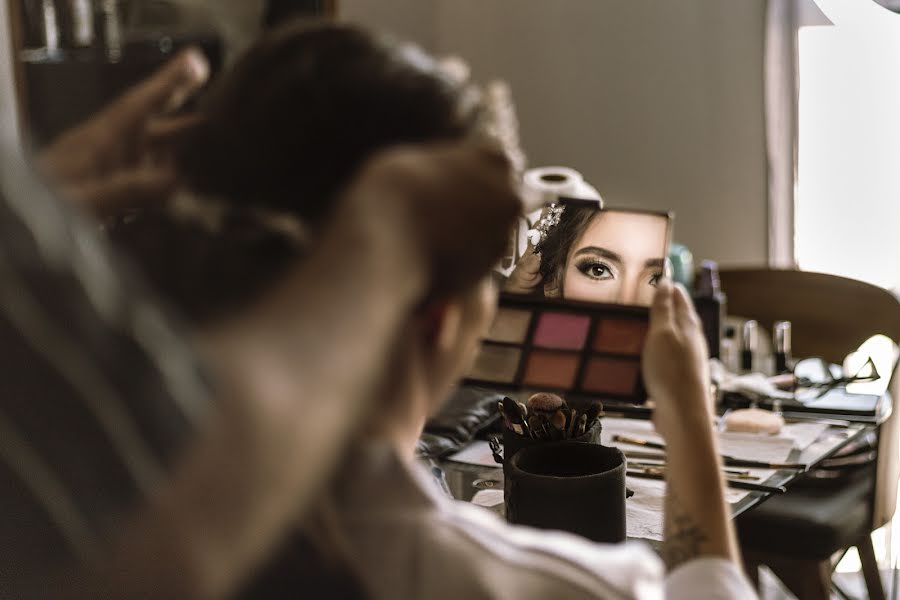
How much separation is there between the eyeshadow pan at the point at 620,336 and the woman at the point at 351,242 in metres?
0.44

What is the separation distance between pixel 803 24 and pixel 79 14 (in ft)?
5.68

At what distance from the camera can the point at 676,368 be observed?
0.72 m

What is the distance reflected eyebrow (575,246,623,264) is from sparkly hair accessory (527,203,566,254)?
1.4 inches

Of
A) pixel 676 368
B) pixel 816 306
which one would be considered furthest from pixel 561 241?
pixel 816 306

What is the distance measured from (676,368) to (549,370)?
35cm

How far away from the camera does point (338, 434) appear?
0.35 metres

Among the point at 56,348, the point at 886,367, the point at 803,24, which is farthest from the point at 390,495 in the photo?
the point at 803,24

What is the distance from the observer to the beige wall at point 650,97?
297cm

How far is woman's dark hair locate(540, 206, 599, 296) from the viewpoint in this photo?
104cm

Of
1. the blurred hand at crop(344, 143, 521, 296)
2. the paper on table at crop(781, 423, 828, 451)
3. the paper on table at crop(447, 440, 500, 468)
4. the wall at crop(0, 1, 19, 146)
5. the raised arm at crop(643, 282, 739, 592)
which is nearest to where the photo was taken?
the blurred hand at crop(344, 143, 521, 296)

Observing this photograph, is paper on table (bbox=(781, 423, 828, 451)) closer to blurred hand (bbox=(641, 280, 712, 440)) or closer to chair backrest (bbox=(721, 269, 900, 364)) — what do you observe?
chair backrest (bbox=(721, 269, 900, 364))

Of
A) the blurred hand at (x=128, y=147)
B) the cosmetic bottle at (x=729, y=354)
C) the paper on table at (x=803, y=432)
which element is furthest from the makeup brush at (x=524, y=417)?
the cosmetic bottle at (x=729, y=354)

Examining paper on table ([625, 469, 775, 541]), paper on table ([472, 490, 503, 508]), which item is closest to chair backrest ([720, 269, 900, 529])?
paper on table ([625, 469, 775, 541])

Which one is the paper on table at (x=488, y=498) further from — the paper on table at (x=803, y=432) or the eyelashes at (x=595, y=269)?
the paper on table at (x=803, y=432)
